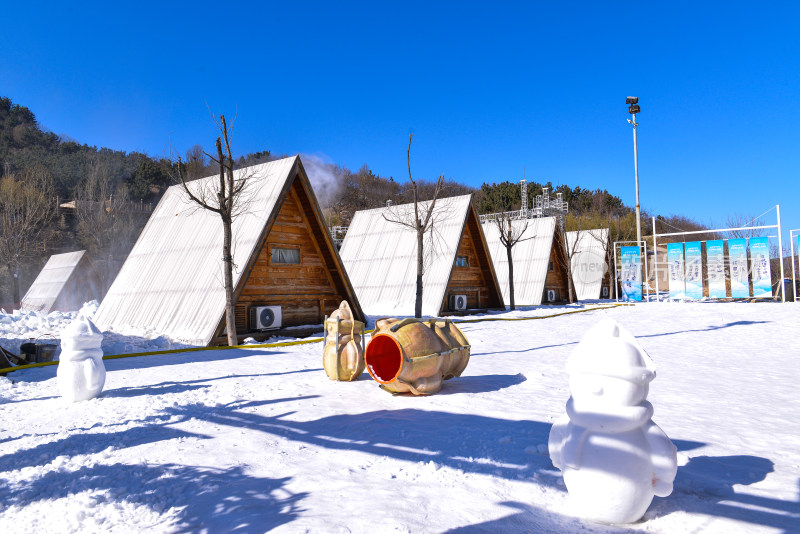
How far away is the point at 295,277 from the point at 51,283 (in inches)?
677

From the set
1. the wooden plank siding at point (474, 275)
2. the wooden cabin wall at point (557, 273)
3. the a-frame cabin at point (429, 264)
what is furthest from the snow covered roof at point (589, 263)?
the a-frame cabin at point (429, 264)

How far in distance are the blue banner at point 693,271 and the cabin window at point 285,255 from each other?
18.4 metres

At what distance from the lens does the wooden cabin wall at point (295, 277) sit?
14891mm

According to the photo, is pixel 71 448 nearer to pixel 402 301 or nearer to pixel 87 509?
pixel 87 509

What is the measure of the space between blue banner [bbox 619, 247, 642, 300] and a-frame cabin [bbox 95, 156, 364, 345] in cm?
2100

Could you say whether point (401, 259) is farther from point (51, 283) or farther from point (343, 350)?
point (51, 283)

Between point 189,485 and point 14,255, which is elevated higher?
point 14,255

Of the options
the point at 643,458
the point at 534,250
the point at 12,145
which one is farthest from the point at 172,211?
the point at 12,145

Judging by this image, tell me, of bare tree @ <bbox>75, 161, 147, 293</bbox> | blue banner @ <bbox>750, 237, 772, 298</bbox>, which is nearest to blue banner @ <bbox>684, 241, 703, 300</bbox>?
blue banner @ <bbox>750, 237, 772, 298</bbox>

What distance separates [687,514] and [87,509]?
396 centimetres

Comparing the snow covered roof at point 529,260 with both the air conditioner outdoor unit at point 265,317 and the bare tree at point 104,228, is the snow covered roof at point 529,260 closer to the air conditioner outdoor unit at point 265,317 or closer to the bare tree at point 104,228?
the air conditioner outdoor unit at point 265,317

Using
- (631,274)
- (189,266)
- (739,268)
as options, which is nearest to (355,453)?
(189,266)

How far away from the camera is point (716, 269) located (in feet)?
79.5

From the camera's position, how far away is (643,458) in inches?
128
